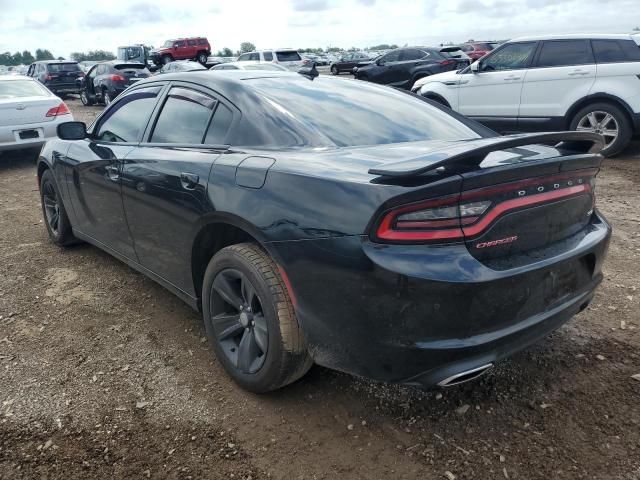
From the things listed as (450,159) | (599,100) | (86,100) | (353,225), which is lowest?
(86,100)

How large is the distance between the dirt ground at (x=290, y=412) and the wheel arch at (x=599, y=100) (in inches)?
187

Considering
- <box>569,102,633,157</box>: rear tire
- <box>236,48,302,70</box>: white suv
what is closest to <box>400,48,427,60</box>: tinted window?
<box>236,48,302,70</box>: white suv

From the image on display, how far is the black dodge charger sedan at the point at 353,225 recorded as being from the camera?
1978 mm

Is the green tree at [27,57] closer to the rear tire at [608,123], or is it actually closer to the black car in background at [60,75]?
the black car in background at [60,75]

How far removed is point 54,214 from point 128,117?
1667mm

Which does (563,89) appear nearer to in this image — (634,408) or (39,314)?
(634,408)

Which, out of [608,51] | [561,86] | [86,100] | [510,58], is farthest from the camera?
[86,100]

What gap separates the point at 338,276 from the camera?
2070 mm

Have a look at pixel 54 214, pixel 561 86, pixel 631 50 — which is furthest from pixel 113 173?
pixel 631 50

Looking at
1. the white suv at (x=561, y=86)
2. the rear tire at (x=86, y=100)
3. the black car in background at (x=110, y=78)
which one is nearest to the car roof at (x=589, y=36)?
the white suv at (x=561, y=86)

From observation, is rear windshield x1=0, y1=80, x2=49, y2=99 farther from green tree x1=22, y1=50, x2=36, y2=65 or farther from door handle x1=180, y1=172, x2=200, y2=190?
green tree x1=22, y1=50, x2=36, y2=65

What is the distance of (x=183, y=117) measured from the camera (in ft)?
10.5

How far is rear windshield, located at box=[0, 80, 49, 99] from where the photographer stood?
896 cm

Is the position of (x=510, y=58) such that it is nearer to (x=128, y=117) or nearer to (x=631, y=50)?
(x=631, y=50)
